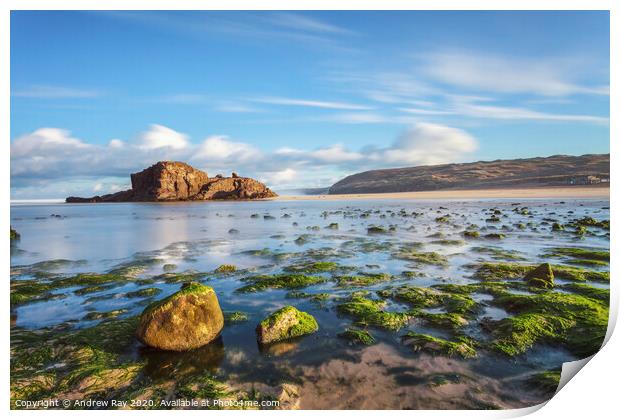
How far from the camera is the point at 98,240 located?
642 inches

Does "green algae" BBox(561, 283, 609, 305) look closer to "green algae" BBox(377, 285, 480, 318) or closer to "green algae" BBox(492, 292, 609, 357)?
"green algae" BBox(492, 292, 609, 357)

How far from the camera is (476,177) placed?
210ft

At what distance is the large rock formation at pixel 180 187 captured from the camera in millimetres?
74250

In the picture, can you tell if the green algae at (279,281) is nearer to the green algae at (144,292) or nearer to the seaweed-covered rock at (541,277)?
the green algae at (144,292)

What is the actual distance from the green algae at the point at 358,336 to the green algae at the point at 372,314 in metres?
0.39

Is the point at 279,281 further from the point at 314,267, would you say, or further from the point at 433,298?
the point at 433,298

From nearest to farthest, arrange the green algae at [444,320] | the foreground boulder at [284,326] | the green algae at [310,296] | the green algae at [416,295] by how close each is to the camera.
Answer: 1. the foreground boulder at [284,326]
2. the green algae at [444,320]
3. the green algae at [416,295]
4. the green algae at [310,296]

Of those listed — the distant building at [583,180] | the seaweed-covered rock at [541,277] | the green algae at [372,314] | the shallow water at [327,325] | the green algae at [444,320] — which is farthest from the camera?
the distant building at [583,180]

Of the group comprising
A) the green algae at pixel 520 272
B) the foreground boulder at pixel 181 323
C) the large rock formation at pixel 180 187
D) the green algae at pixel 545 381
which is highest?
the large rock formation at pixel 180 187

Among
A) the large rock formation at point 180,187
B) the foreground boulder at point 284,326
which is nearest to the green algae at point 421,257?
the foreground boulder at point 284,326

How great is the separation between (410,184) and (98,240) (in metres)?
64.0

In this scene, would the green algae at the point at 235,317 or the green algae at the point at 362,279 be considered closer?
the green algae at the point at 235,317

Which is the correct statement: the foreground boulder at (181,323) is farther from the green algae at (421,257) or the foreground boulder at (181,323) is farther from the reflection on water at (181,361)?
the green algae at (421,257)

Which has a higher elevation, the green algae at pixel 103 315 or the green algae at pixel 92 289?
the green algae at pixel 92 289
